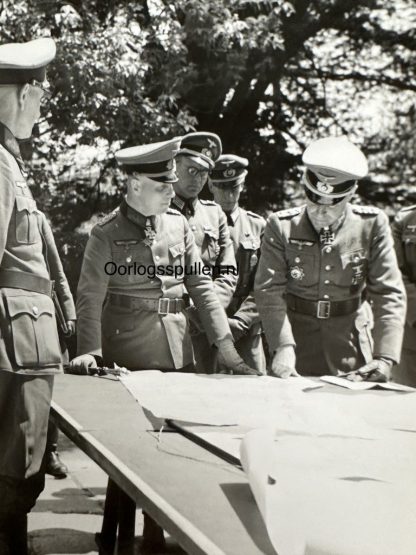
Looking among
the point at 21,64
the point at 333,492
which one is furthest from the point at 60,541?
the point at 333,492

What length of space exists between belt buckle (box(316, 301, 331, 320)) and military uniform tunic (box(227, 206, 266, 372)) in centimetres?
136

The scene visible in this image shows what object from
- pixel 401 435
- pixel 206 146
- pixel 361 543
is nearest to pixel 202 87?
pixel 206 146

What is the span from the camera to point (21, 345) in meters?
2.93

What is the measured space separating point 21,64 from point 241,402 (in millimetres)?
1381

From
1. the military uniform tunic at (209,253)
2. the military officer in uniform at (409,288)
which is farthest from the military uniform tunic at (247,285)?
the military officer in uniform at (409,288)

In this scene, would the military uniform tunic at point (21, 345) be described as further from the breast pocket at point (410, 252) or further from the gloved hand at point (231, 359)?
the breast pocket at point (410, 252)

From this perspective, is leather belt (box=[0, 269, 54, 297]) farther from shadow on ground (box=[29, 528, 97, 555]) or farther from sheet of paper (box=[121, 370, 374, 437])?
shadow on ground (box=[29, 528, 97, 555])

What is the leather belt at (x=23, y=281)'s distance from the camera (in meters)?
2.96

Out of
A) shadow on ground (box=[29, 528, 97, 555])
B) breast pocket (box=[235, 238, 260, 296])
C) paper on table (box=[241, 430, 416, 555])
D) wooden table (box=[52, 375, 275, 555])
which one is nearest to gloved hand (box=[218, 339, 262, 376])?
wooden table (box=[52, 375, 275, 555])

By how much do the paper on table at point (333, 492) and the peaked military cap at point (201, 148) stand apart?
3278 millimetres

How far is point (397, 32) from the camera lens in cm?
1327

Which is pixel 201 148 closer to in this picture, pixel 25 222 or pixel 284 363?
pixel 284 363

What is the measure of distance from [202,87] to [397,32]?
4.30m

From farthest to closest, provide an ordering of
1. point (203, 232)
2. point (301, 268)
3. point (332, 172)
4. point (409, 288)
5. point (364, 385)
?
1. point (203, 232)
2. point (409, 288)
3. point (301, 268)
4. point (332, 172)
5. point (364, 385)
